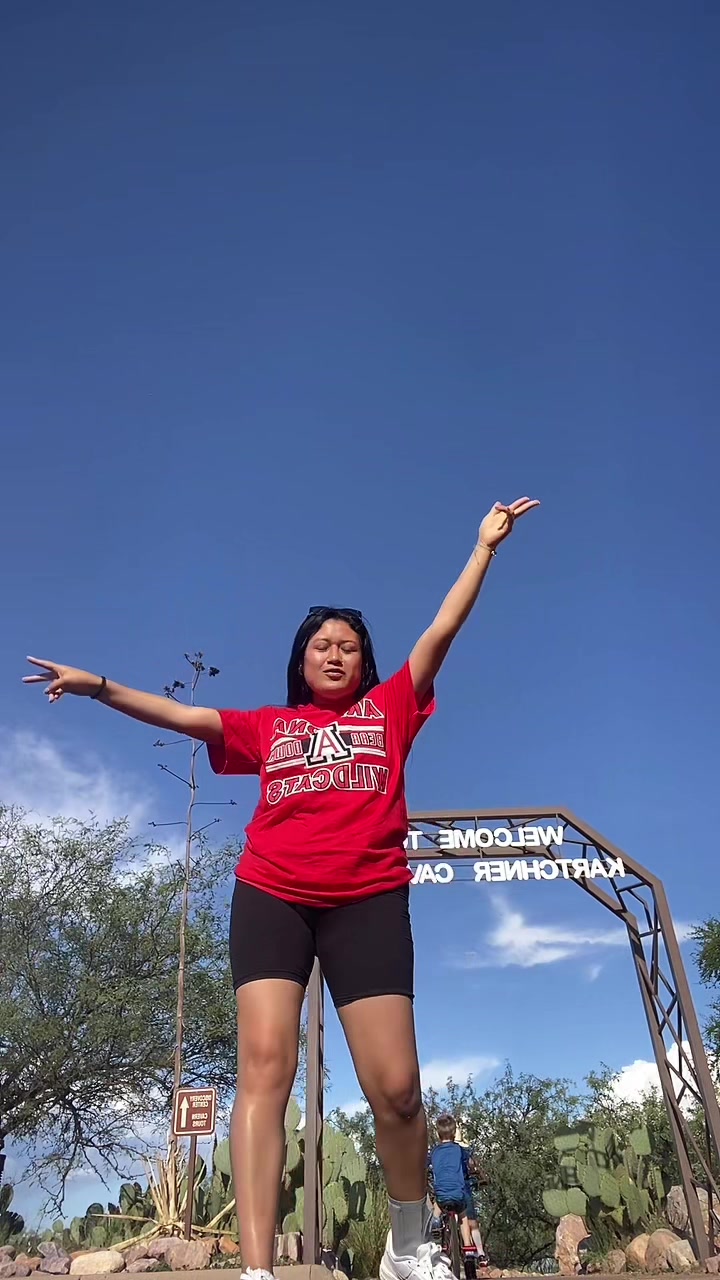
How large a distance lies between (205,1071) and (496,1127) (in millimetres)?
9609

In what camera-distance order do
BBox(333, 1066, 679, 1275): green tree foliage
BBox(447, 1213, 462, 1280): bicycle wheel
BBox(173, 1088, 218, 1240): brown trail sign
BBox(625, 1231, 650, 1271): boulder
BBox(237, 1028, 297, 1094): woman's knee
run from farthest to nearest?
BBox(333, 1066, 679, 1275): green tree foliage < BBox(625, 1231, 650, 1271): boulder < BBox(173, 1088, 218, 1240): brown trail sign < BBox(447, 1213, 462, 1280): bicycle wheel < BBox(237, 1028, 297, 1094): woman's knee

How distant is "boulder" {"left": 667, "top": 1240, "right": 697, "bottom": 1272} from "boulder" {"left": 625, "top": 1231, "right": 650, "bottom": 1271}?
748 mm

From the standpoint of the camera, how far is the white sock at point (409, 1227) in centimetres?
216

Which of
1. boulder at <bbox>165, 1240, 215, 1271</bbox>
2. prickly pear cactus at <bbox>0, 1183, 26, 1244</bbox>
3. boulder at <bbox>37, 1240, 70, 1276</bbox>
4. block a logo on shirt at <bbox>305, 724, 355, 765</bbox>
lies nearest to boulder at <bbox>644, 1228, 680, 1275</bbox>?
boulder at <bbox>165, 1240, 215, 1271</bbox>

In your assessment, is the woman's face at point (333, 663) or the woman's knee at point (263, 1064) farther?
the woman's face at point (333, 663)

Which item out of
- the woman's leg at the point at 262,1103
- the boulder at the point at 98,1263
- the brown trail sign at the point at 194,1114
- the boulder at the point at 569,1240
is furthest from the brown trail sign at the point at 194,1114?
the woman's leg at the point at 262,1103

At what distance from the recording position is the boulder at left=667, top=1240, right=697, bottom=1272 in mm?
9242

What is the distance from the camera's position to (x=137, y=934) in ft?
55.0

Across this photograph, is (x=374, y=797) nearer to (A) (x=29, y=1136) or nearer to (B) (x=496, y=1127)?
(A) (x=29, y=1136)

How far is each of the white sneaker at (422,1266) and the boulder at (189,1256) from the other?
7067 millimetres

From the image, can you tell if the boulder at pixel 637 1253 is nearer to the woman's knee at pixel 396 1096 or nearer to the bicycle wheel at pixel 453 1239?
the bicycle wheel at pixel 453 1239

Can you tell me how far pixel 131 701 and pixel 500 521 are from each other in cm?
119

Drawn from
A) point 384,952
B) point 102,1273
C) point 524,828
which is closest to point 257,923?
point 384,952

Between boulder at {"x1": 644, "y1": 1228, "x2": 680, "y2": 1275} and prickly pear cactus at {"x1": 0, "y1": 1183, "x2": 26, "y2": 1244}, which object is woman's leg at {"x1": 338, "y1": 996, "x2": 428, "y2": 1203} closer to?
boulder at {"x1": 644, "y1": 1228, "x2": 680, "y2": 1275}
